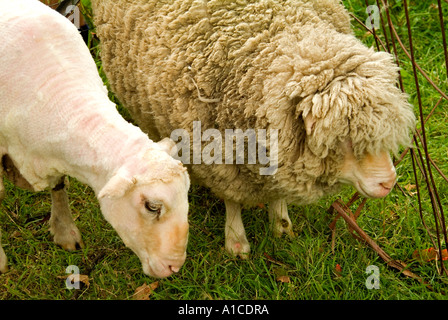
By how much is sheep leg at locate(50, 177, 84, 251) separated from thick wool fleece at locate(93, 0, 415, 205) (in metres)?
0.81

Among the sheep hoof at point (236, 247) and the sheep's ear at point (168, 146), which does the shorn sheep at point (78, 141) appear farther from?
the sheep hoof at point (236, 247)

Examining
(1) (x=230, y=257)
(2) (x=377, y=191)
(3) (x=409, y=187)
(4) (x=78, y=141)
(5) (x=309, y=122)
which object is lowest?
(1) (x=230, y=257)

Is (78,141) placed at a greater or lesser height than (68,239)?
greater

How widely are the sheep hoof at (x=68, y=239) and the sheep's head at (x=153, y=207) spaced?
47.9 inches

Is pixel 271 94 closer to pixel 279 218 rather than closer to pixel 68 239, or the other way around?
pixel 279 218

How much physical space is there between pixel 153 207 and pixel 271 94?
79cm

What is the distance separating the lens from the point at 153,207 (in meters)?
2.07

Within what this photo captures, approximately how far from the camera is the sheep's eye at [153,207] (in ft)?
6.74

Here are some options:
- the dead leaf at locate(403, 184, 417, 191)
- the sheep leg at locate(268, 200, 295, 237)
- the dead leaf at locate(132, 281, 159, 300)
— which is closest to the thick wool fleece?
the sheep leg at locate(268, 200, 295, 237)

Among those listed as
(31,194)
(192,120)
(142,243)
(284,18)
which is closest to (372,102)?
(284,18)

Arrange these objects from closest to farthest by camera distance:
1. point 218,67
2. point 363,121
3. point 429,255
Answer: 1. point 363,121
2. point 218,67
3. point 429,255

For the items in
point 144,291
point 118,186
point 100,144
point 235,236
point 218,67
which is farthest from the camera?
point 235,236

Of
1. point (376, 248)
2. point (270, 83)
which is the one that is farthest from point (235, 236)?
point (270, 83)

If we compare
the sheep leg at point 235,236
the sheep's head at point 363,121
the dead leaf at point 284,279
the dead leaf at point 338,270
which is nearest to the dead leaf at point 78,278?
the sheep leg at point 235,236
